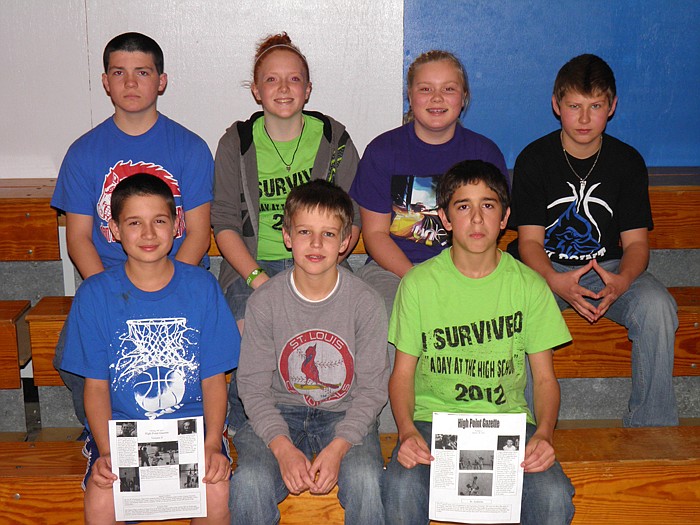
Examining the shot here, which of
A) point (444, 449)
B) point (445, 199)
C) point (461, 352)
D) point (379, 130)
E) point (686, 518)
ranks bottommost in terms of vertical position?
point (686, 518)

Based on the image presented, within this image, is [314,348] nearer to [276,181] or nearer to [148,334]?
[148,334]

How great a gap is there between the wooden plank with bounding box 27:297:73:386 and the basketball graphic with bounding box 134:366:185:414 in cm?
76

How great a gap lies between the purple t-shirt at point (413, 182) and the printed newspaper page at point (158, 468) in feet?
3.67

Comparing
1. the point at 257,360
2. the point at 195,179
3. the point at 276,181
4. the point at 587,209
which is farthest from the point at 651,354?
the point at 195,179

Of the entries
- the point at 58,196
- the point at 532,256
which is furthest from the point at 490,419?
the point at 58,196

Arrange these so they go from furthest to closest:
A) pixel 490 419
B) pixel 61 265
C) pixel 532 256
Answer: pixel 61 265 < pixel 532 256 < pixel 490 419

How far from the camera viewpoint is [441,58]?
2975mm

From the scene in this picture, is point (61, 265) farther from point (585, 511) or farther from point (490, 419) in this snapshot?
point (585, 511)

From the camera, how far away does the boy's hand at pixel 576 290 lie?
287cm

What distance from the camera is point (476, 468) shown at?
2254 millimetres

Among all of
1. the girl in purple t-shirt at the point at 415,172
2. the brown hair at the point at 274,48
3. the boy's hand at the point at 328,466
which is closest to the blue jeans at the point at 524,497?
the boy's hand at the point at 328,466

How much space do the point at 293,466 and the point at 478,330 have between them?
667mm

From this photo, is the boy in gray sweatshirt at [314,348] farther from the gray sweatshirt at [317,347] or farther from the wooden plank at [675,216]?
the wooden plank at [675,216]

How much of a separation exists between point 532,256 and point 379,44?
4.84 ft
